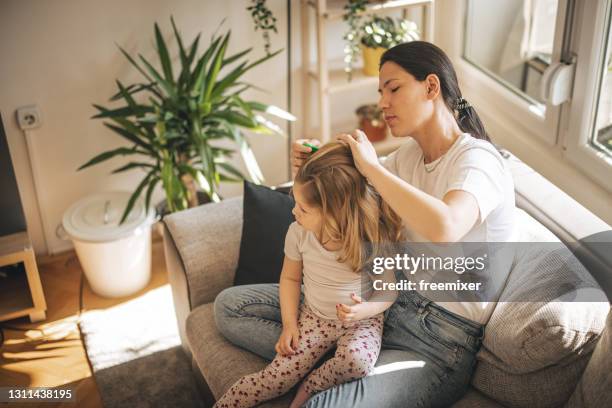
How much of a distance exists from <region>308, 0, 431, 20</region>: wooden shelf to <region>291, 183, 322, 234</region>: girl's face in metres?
1.28

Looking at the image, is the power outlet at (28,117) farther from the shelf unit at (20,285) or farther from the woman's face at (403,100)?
the woman's face at (403,100)

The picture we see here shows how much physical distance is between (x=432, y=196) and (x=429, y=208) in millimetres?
165

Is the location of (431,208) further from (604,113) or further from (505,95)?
(505,95)

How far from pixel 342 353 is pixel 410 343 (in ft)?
0.59

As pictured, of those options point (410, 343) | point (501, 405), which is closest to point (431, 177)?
point (410, 343)

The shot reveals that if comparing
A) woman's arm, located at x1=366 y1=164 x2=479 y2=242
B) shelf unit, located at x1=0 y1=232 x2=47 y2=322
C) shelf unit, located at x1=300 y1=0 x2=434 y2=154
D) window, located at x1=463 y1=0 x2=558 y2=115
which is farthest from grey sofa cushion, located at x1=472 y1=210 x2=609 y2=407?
shelf unit, located at x1=0 y1=232 x2=47 y2=322

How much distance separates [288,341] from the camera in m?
1.71

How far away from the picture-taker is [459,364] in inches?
63.7

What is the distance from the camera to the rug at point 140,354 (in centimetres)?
224

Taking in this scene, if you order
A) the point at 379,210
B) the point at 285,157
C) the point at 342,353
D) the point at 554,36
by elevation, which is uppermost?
the point at 554,36

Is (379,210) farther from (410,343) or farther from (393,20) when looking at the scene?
(393,20)

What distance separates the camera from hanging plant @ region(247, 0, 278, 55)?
2.74m

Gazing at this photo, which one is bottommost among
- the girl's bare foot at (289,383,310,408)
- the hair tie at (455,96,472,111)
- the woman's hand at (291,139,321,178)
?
the girl's bare foot at (289,383,310,408)

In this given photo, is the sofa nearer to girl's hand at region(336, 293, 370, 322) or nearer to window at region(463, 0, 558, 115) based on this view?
girl's hand at region(336, 293, 370, 322)
